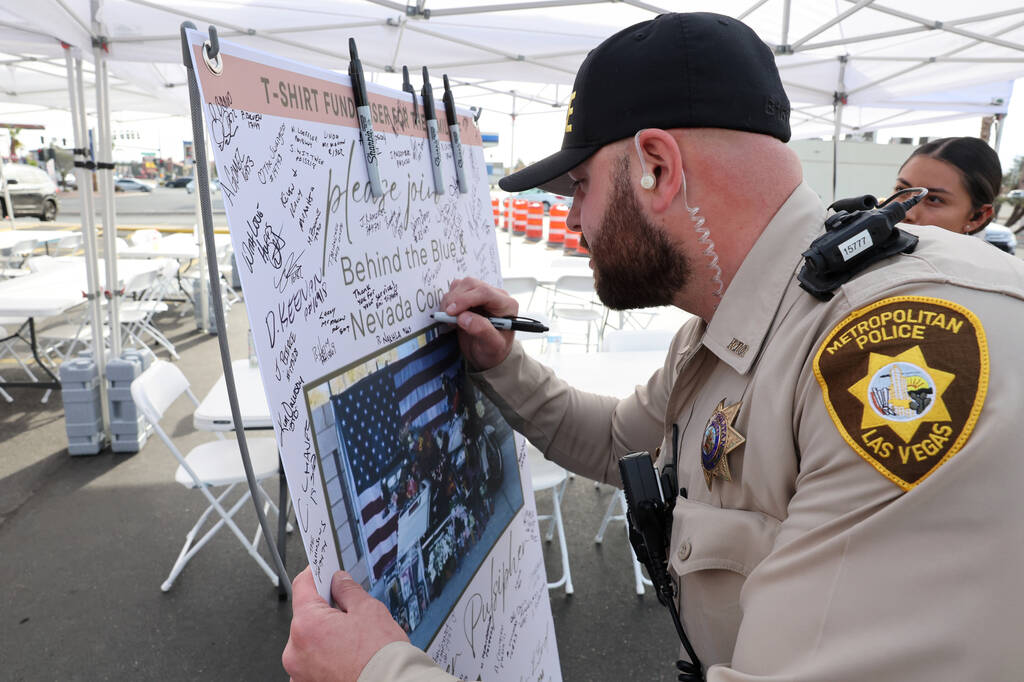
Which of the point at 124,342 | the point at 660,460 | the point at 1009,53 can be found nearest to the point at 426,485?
the point at 660,460

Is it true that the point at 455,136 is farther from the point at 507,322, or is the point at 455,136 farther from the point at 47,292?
the point at 47,292

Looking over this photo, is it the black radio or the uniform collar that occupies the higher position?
the uniform collar

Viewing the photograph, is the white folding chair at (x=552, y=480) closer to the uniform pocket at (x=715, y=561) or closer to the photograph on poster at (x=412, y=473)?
the photograph on poster at (x=412, y=473)

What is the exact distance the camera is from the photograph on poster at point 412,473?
1027mm

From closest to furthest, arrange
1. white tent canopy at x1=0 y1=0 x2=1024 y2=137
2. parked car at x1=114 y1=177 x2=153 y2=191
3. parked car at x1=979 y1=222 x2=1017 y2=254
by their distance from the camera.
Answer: parked car at x1=979 y1=222 x2=1017 y2=254, white tent canopy at x1=0 y1=0 x2=1024 y2=137, parked car at x1=114 y1=177 x2=153 y2=191

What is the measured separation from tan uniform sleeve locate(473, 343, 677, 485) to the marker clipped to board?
1.45 feet

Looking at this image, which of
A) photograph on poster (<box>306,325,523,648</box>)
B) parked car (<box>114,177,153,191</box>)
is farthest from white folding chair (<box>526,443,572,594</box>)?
parked car (<box>114,177,153,191</box>)

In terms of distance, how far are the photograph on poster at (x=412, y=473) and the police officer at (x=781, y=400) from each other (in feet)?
0.38

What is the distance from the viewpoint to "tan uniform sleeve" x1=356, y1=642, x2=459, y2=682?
0.87 meters

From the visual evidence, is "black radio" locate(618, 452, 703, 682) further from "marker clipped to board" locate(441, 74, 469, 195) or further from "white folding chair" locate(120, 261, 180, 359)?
"white folding chair" locate(120, 261, 180, 359)

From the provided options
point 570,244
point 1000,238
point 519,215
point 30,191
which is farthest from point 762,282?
point 30,191

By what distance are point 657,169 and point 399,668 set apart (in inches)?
33.4

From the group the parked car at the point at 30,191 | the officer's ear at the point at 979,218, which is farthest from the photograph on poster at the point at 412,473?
the parked car at the point at 30,191

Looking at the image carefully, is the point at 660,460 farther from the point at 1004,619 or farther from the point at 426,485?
the point at 1004,619
